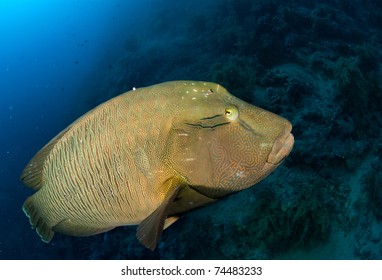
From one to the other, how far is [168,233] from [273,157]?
5.04 m

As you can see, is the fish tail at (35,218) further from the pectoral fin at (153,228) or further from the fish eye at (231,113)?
the fish eye at (231,113)

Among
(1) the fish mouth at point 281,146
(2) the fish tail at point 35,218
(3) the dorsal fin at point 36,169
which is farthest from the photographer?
(2) the fish tail at point 35,218

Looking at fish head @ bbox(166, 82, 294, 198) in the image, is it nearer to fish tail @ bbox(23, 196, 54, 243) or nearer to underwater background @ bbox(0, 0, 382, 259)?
fish tail @ bbox(23, 196, 54, 243)

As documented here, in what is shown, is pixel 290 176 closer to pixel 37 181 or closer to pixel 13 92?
pixel 37 181

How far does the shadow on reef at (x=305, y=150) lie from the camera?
17.6 ft

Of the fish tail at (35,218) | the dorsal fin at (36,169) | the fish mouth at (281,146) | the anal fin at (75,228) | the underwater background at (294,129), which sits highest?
the dorsal fin at (36,169)

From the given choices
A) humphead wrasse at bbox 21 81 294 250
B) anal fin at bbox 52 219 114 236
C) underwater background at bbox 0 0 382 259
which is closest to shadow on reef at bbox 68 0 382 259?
underwater background at bbox 0 0 382 259

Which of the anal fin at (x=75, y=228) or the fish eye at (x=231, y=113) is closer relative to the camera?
the fish eye at (x=231, y=113)

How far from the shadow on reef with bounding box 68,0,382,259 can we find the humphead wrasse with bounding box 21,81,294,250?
12.4ft

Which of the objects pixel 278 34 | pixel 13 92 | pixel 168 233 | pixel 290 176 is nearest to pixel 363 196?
pixel 290 176

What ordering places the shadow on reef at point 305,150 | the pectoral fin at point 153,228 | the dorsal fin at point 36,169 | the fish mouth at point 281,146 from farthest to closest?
the shadow on reef at point 305,150
the dorsal fin at point 36,169
the fish mouth at point 281,146
the pectoral fin at point 153,228

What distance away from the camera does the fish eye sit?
2.02m

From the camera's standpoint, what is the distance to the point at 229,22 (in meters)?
15.4

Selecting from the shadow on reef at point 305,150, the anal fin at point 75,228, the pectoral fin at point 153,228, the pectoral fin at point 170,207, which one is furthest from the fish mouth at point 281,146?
the shadow on reef at point 305,150
